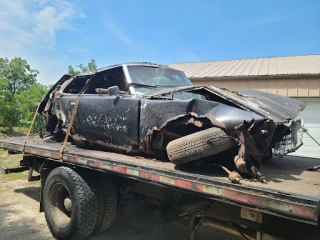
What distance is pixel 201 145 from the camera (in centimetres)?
282

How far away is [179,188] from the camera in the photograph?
9.13 ft

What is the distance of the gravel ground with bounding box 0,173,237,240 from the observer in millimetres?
4340

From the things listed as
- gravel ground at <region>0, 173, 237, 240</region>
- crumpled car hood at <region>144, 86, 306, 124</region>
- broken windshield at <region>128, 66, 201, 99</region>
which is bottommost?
gravel ground at <region>0, 173, 237, 240</region>

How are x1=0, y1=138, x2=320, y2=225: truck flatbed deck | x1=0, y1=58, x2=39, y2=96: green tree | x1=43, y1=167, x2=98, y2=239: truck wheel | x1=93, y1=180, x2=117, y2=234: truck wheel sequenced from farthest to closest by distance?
x1=0, y1=58, x2=39, y2=96: green tree
x1=93, y1=180, x2=117, y2=234: truck wheel
x1=43, y1=167, x2=98, y2=239: truck wheel
x1=0, y1=138, x2=320, y2=225: truck flatbed deck

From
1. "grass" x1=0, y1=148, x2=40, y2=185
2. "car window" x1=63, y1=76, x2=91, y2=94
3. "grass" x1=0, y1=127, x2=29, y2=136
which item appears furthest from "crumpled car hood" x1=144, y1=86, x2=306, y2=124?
"grass" x1=0, y1=127, x2=29, y2=136

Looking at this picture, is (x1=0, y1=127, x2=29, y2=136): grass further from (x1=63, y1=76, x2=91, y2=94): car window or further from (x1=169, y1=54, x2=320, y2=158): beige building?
(x1=63, y1=76, x2=91, y2=94): car window

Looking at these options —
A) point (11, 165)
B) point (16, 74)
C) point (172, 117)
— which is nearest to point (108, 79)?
point (172, 117)

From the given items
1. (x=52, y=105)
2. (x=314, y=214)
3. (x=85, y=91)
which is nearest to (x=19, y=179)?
(x=52, y=105)

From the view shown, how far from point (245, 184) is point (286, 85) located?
29.9 ft

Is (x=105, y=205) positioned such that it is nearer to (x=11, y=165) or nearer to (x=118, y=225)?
(x=118, y=225)

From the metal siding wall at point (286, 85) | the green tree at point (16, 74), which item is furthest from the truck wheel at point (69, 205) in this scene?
the green tree at point (16, 74)

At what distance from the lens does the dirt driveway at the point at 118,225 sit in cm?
434

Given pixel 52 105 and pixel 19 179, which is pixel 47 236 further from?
pixel 19 179

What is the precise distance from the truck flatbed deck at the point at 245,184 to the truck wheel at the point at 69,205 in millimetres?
281
